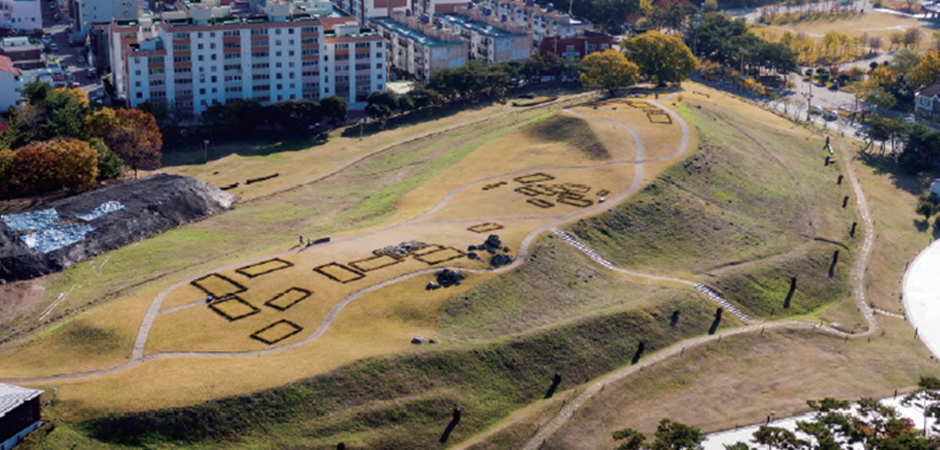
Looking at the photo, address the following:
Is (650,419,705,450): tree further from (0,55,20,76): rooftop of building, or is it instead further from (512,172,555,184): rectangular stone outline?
(0,55,20,76): rooftop of building

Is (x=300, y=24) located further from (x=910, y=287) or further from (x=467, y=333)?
(x=910, y=287)

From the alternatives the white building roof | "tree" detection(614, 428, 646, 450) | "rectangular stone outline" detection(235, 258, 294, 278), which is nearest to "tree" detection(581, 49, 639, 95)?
"rectangular stone outline" detection(235, 258, 294, 278)

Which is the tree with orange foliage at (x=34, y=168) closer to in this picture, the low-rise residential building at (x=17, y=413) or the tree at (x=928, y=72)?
the low-rise residential building at (x=17, y=413)

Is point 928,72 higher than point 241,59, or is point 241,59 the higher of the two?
point 241,59

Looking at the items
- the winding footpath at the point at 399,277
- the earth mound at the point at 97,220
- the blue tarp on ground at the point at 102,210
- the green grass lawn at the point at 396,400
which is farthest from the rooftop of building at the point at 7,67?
the green grass lawn at the point at 396,400

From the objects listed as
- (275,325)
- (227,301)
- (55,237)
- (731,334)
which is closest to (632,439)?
(731,334)

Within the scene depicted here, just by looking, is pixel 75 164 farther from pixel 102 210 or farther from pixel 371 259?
pixel 371 259
